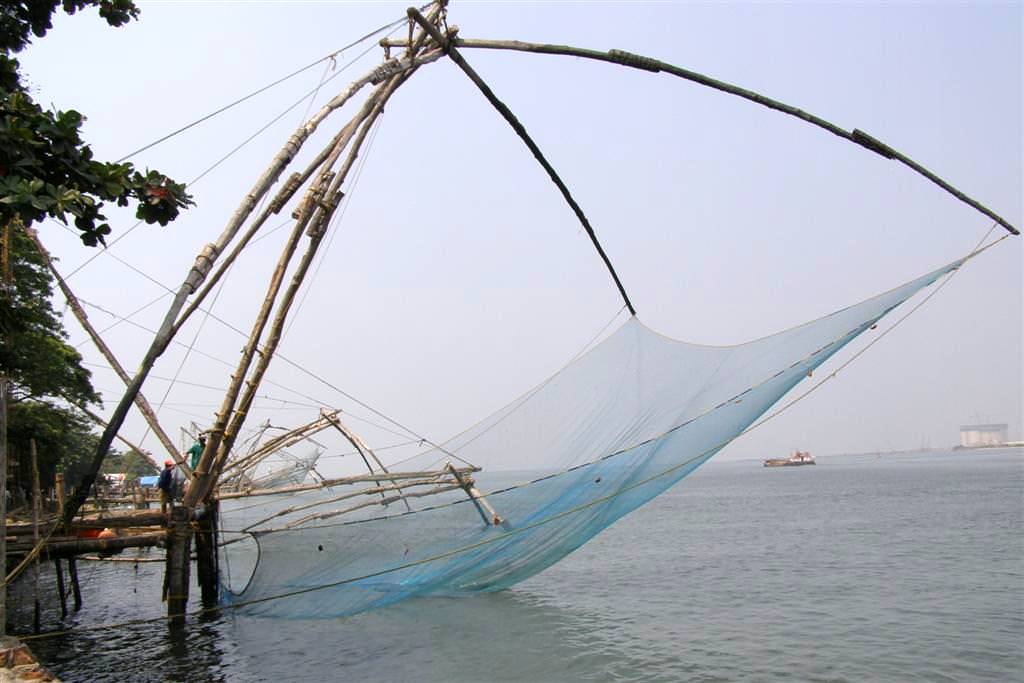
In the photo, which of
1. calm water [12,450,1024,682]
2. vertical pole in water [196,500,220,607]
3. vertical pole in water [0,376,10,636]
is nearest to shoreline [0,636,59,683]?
vertical pole in water [0,376,10,636]

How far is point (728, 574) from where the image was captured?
16391 mm

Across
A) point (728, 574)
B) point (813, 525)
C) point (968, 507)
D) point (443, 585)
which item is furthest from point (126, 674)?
point (968, 507)

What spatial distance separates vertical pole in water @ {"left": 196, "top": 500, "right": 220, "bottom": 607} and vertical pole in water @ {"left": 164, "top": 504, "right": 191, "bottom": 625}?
0.70 meters

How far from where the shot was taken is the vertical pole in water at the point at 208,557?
38.2 feet

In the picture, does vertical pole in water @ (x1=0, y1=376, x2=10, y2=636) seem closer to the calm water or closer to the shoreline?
the shoreline

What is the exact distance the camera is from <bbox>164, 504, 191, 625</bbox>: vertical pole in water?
34.2ft

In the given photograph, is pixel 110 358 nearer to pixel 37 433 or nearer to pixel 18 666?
pixel 18 666

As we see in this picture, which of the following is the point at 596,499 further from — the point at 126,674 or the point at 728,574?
the point at 728,574

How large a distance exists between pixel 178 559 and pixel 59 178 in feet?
24.9

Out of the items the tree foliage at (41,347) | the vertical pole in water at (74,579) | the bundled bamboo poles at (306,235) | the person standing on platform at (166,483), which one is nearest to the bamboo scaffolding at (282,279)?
the bundled bamboo poles at (306,235)

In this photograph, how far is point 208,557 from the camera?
39.1 ft

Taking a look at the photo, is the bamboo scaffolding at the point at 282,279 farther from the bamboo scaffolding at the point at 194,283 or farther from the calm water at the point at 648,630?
the calm water at the point at 648,630

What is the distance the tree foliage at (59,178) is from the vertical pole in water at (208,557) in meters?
7.76

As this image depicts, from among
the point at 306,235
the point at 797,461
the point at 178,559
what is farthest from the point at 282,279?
the point at 797,461
